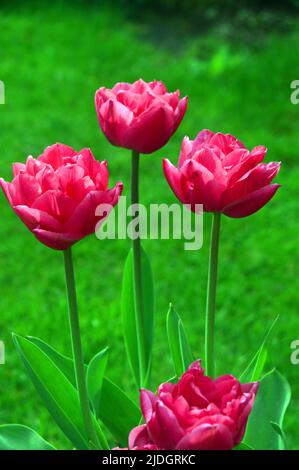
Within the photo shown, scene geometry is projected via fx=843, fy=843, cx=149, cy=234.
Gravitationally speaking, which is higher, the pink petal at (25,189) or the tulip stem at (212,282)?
the pink petal at (25,189)

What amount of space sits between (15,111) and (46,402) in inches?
104

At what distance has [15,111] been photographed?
12.1ft

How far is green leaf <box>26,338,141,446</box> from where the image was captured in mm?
1286

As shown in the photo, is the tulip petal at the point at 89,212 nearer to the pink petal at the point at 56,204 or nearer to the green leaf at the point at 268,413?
the pink petal at the point at 56,204

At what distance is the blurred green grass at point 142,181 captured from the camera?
2396mm

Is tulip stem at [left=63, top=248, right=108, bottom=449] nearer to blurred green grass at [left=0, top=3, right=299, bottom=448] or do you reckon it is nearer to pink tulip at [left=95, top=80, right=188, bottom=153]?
pink tulip at [left=95, top=80, right=188, bottom=153]

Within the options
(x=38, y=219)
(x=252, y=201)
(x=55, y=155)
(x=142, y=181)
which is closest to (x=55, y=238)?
(x=38, y=219)

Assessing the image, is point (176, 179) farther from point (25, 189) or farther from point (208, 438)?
point (208, 438)

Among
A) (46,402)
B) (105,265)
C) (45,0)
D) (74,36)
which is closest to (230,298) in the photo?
(105,265)

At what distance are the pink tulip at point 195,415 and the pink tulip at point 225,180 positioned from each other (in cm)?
21

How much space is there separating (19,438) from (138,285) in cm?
27

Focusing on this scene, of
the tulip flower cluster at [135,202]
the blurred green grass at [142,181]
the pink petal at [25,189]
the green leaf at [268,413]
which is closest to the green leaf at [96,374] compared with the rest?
the tulip flower cluster at [135,202]

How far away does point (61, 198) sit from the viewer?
3.10 feet
